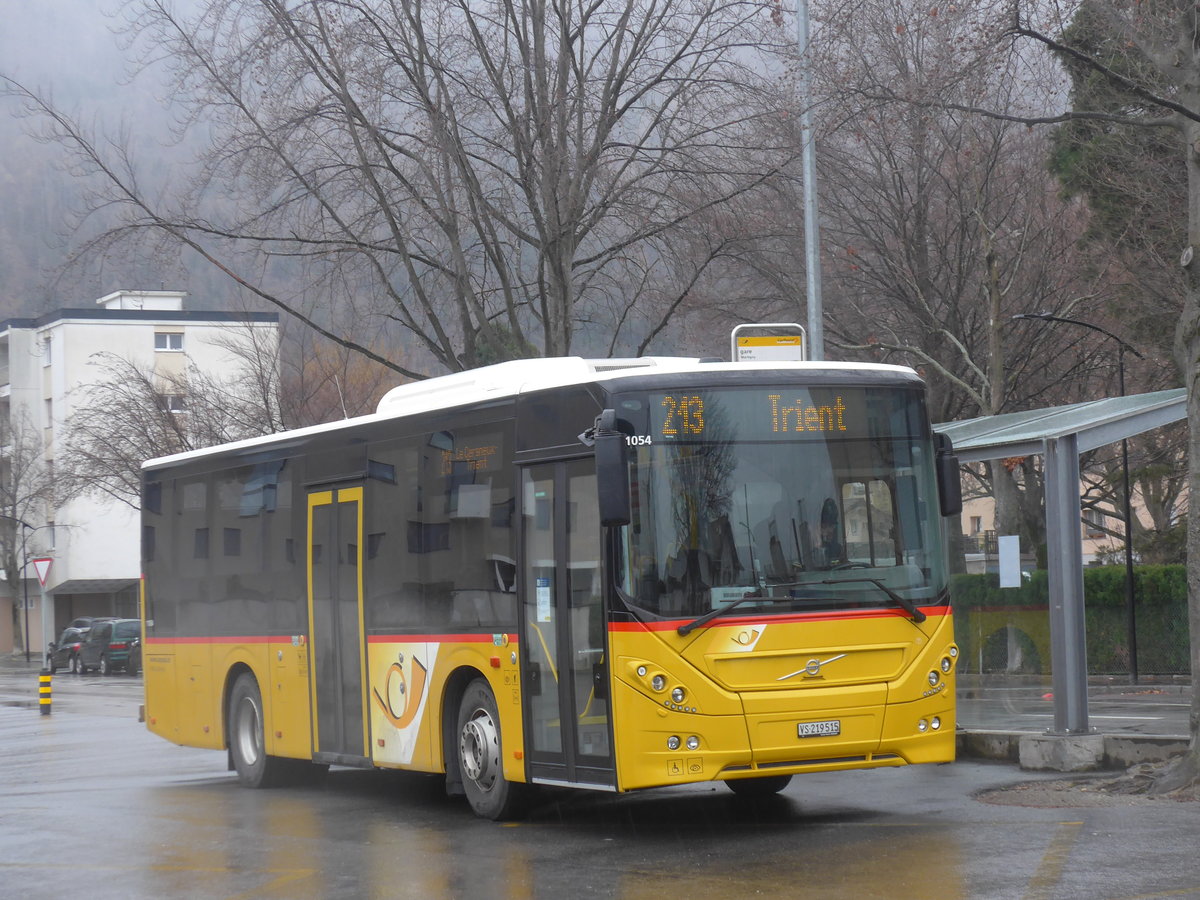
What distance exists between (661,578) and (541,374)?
2.15 meters

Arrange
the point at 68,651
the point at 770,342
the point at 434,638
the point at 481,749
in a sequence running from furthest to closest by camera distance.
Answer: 1. the point at 68,651
2. the point at 770,342
3. the point at 434,638
4. the point at 481,749

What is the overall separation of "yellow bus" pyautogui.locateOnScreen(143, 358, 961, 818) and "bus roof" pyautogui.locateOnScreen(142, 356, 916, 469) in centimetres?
3

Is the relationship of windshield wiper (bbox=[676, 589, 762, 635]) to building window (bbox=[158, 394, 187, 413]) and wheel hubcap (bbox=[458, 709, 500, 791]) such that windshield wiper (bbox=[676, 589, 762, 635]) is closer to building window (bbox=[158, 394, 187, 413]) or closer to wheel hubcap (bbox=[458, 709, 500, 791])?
wheel hubcap (bbox=[458, 709, 500, 791])

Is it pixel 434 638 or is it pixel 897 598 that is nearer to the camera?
pixel 897 598

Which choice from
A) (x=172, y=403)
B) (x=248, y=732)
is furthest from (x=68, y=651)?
(x=248, y=732)

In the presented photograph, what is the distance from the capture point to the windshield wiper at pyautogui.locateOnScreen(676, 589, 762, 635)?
1032 centimetres

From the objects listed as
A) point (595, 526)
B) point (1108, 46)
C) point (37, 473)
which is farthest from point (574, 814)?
point (37, 473)

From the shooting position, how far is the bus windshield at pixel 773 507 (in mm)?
10461

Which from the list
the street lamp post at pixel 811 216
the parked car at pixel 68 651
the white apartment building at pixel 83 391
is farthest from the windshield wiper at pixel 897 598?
the white apartment building at pixel 83 391

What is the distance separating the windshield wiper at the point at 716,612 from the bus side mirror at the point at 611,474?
0.78 metres

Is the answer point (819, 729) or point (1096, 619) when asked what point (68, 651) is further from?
point (819, 729)

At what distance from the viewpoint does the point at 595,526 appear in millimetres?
10797

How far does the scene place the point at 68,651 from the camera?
54375 mm

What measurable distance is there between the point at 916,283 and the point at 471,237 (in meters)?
13.0
